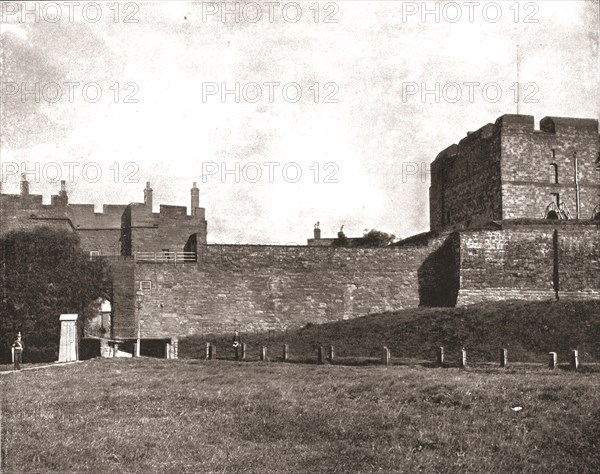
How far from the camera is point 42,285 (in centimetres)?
3322

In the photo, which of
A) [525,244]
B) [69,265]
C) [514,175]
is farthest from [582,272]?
[69,265]

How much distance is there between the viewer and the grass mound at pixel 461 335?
2628 cm

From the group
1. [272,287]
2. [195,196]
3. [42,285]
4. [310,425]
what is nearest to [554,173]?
[272,287]

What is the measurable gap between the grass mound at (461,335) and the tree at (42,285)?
5.56 metres

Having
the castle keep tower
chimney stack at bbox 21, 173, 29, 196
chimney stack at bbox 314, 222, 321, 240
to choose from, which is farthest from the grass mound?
chimney stack at bbox 314, 222, 321, 240

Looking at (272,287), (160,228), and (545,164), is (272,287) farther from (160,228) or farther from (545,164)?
(160,228)

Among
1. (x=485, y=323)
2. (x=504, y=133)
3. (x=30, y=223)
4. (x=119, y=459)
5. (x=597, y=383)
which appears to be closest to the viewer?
(x=119, y=459)

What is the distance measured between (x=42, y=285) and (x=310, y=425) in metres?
24.2

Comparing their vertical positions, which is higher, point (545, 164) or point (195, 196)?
point (195, 196)

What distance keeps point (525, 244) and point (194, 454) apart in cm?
2768

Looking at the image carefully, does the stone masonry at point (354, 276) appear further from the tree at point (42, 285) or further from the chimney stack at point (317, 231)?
the chimney stack at point (317, 231)

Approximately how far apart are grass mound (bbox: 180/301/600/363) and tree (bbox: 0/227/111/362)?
18.2ft

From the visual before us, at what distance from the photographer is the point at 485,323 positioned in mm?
28734

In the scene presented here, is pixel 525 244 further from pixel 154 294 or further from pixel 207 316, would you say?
pixel 154 294
